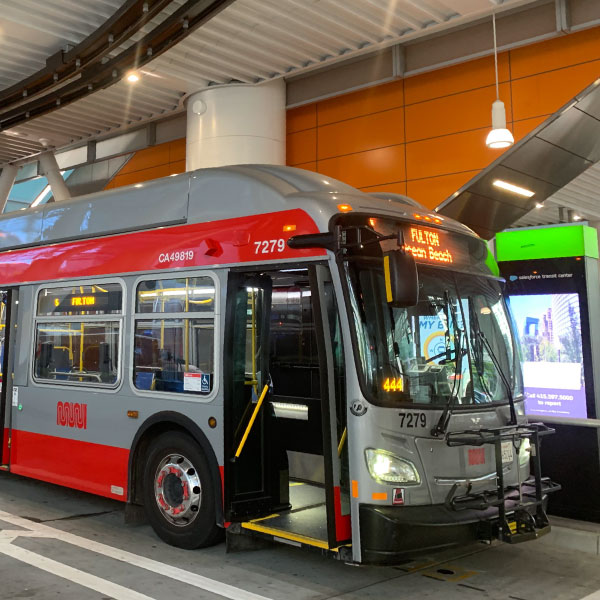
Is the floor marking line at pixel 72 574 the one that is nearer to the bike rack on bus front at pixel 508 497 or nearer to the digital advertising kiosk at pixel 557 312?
the bike rack on bus front at pixel 508 497

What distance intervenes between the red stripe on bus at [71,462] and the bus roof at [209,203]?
210cm

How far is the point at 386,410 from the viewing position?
190 inches

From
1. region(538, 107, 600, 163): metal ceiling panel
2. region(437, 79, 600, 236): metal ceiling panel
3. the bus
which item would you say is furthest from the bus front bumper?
region(538, 107, 600, 163): metal ceiling panel

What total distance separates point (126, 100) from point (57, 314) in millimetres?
8225

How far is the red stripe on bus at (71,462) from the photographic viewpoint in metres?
6.54

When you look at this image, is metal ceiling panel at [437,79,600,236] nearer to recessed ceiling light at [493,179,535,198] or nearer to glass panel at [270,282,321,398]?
recessed ceiling light at [493,179,535,198]

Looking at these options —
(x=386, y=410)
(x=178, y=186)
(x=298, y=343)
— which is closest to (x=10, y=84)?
(x=178, y=186)

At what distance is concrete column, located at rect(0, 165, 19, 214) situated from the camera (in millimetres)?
19719

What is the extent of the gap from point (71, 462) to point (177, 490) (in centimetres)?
159

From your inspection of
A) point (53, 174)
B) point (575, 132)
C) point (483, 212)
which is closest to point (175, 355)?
point (575, 132)

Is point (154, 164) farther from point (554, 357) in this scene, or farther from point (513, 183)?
point (554, 357)

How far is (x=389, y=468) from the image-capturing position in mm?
4781

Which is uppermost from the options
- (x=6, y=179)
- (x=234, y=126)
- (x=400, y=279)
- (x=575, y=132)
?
(x=6, y=179)

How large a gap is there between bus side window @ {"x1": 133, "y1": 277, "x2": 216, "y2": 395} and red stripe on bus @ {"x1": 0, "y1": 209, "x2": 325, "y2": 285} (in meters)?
0.22
